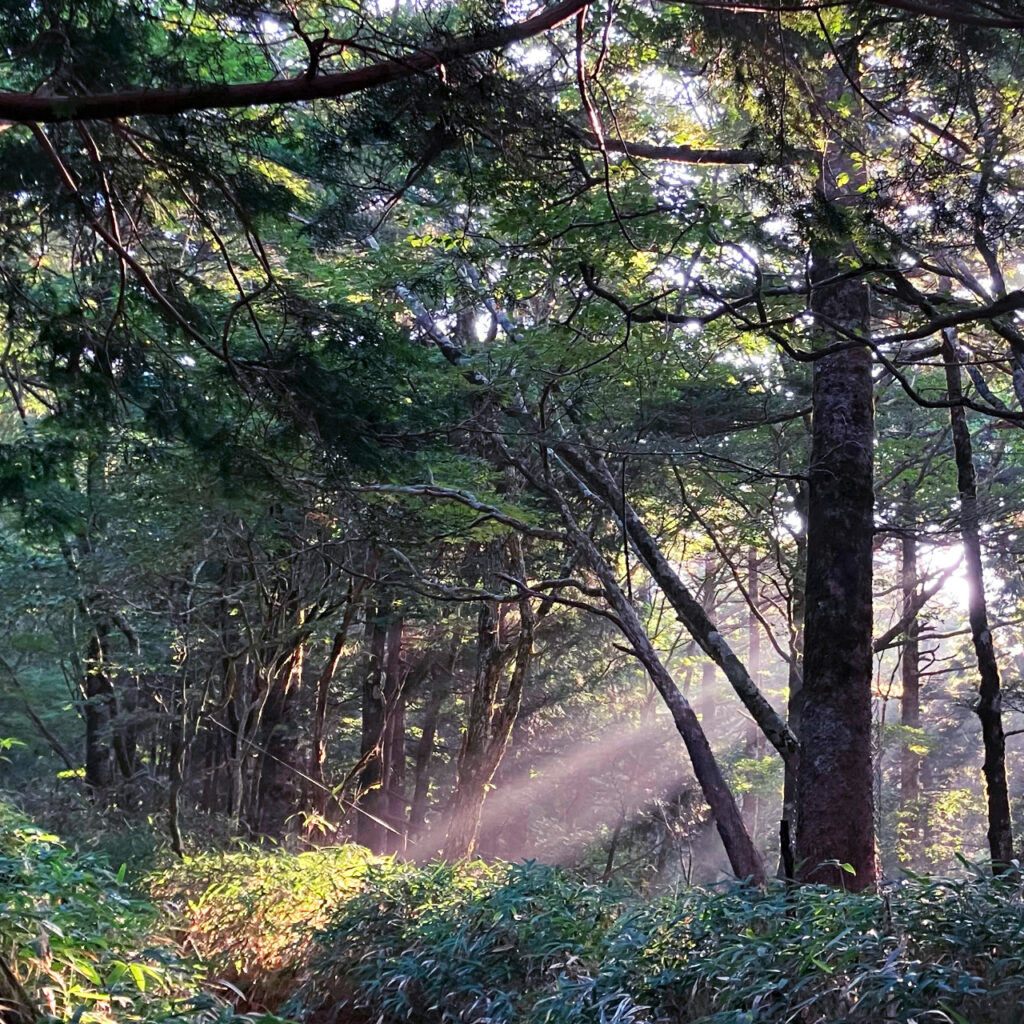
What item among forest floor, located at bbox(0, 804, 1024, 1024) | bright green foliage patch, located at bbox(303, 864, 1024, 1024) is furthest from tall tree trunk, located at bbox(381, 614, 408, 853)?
bright green foliage patch, located at bbox(303, 864, 1024, 1024)

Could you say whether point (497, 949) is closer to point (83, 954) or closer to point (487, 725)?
point (83, 954)

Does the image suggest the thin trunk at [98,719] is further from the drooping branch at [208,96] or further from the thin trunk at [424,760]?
the drooping branch at [208,96]

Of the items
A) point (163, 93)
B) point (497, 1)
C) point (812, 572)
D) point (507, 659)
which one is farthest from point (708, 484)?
point (163, 93)

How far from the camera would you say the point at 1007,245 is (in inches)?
155

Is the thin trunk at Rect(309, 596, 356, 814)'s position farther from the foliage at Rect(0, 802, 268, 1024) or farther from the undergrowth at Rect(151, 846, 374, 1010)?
the foliage at Rect(0, 802, 268, 1024)

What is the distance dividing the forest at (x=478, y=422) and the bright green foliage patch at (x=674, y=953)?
2cm

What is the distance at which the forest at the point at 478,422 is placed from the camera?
3.33 meters

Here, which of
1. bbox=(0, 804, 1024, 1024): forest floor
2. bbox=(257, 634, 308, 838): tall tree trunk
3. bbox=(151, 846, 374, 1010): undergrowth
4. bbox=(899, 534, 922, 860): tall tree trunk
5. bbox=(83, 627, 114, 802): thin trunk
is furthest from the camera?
bbox=(899, 534, 922, 860): tall tree trunk

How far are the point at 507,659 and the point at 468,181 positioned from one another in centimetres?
656

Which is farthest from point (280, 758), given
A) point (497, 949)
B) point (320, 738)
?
point (497, 949)

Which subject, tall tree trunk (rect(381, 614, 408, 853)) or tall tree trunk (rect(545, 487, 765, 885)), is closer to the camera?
tall tree trunk (rect(545, 487, 765, 885))

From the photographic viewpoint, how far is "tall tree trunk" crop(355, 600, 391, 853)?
11.2 metres

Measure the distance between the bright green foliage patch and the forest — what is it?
0.02m

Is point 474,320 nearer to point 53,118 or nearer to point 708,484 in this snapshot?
point 708,484
